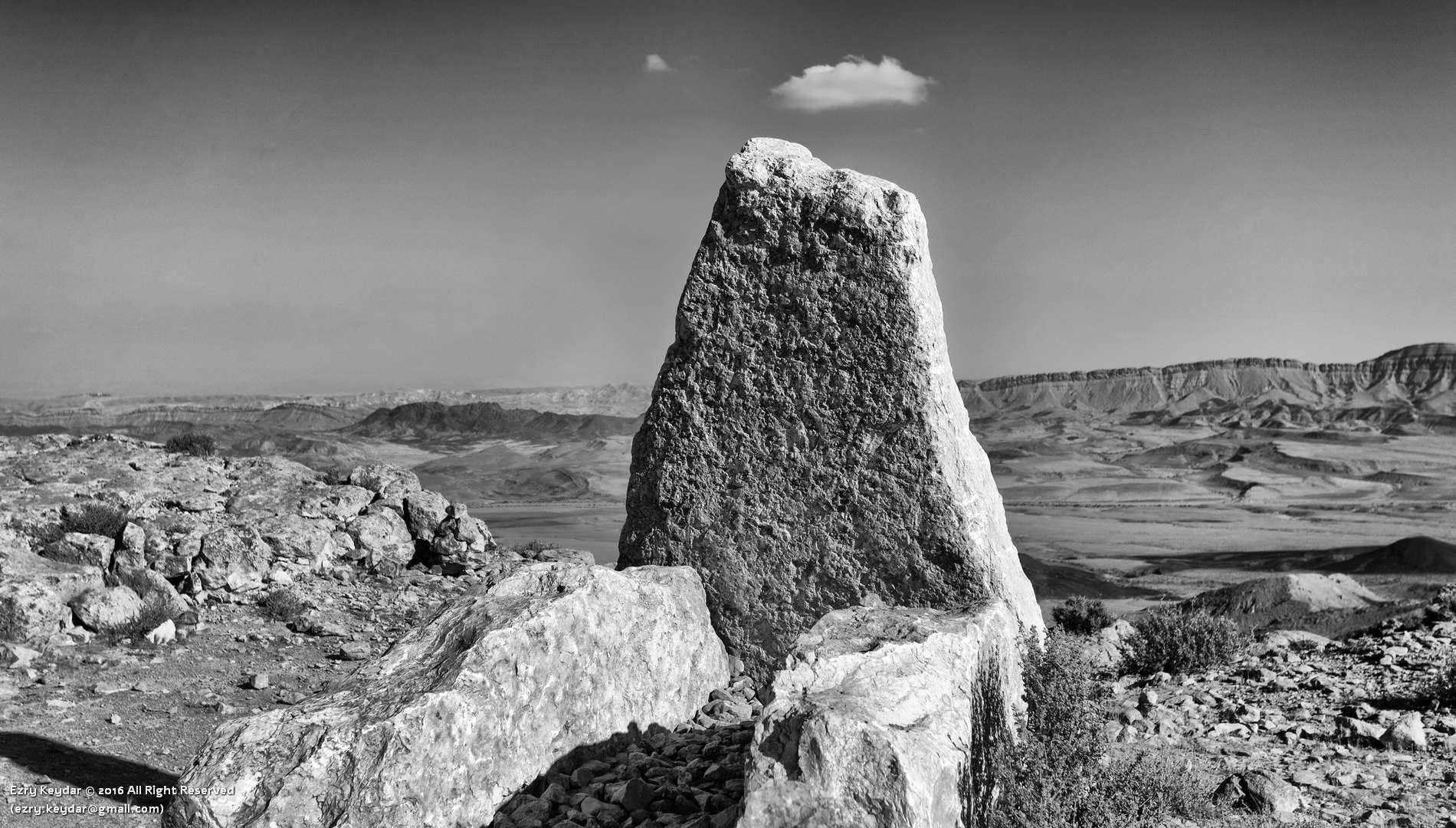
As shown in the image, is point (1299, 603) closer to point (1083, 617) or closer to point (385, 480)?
point (1083, 617)

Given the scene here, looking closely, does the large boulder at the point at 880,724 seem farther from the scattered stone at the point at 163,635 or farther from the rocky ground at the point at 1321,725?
the scattered stone at the point at 163,635

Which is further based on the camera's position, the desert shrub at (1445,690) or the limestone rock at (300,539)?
the limestone rock at (300,539)

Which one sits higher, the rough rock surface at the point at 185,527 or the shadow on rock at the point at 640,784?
the shadow on rock at the point at 640,784

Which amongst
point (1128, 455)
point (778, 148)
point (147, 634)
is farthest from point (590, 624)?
point (1128, 455)

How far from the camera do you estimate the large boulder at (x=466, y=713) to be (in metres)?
3.80

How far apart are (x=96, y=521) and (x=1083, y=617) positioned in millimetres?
14702

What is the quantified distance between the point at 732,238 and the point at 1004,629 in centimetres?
318

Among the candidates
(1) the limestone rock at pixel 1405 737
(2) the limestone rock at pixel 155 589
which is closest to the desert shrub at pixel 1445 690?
(1) the limestone rock at pixel 1405 737

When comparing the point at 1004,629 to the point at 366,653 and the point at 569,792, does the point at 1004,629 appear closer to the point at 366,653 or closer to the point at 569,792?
the point at 569,792

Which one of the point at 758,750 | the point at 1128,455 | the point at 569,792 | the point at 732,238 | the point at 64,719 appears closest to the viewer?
the point at 758,750

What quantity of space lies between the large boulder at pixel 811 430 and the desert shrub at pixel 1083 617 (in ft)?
24.6

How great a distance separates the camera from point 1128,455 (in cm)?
7181

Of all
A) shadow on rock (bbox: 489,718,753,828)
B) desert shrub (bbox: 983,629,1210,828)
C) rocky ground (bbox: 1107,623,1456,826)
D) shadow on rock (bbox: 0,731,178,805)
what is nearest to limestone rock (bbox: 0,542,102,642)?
shadow on rock (bbox: 0,731,178,805)

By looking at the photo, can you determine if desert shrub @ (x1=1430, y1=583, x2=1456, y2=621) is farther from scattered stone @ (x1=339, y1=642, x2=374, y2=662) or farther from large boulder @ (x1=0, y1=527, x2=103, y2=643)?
large boulder @ (x1=0, y1=527, x2=103, y2=643)
